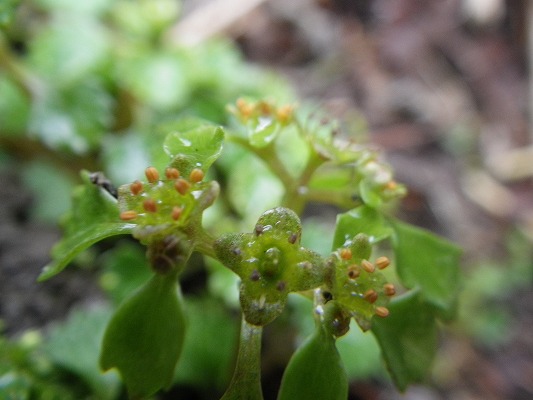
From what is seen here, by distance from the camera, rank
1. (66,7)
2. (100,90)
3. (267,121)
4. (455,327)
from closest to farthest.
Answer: (267,121)
(100,90)
(66,7)
(455,327)

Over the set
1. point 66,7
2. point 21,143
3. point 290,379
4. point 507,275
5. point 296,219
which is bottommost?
point 507,275

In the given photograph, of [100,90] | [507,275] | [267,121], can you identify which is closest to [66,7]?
[100,90]

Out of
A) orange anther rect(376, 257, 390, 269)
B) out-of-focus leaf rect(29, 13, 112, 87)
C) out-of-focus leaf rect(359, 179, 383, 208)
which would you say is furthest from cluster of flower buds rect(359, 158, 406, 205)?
out-of-focus leaf rect(29, 13, 112, 87)

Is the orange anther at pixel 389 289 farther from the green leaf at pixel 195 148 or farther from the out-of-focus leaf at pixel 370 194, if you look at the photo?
the green leaf at pixel 195 148

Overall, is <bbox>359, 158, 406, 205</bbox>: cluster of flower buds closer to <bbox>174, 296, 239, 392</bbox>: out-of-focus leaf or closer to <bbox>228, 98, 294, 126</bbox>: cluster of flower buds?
<bbox>228, 98, 294, 126</bbox>: cluster of flower buds

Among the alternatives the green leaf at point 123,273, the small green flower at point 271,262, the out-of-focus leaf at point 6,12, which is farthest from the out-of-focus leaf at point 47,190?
the small green flower at point 271,262

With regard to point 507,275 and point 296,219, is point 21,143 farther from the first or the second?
point 507,275
